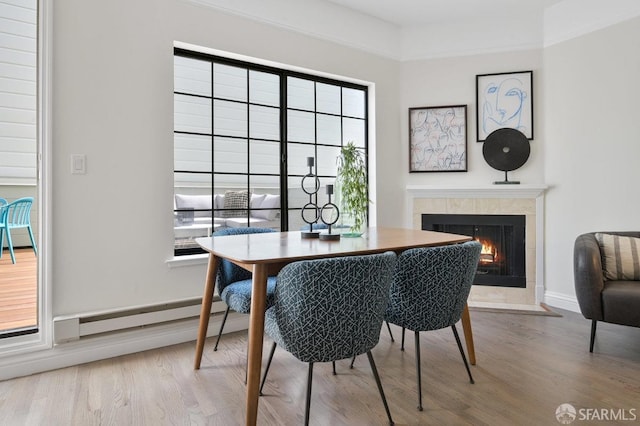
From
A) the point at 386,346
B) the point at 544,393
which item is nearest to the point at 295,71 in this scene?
the point at 386,346

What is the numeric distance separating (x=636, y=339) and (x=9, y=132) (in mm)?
6760

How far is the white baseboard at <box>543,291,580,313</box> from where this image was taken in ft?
10.9

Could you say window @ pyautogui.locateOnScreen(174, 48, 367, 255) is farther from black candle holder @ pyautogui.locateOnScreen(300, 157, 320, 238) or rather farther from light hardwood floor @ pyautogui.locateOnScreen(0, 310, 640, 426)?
light hardwood floor @ pyautogui.locateOnScreen(0, 310, 640, 426)

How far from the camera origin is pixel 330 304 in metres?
1.41

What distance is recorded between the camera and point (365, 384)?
2012mm

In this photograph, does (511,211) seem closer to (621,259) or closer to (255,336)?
(621,259)

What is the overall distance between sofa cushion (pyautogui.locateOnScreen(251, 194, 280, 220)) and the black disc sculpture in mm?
2034

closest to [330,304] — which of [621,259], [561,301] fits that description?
[621,259]

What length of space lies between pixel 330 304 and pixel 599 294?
196 centimetres

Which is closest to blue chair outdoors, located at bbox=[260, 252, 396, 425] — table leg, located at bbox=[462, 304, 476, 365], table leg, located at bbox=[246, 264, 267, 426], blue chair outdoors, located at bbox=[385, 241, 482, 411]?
table leg, located at bbox=[246, 264, 267, 426]

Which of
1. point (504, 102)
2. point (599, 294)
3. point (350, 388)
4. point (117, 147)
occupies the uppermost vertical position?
point (504, 102)

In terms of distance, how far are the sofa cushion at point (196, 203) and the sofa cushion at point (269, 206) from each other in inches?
15.2

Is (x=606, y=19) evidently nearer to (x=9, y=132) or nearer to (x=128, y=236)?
(x=128, y=236)

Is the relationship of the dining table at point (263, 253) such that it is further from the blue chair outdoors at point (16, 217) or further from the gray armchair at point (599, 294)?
the blue chair outdoors at point (16, 217)
